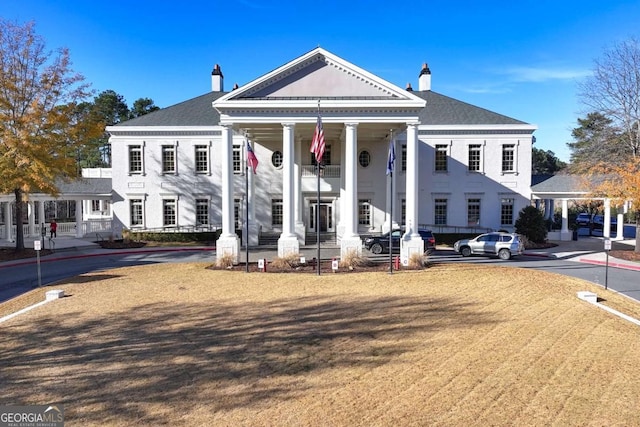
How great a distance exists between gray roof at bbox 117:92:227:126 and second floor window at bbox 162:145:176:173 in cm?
191

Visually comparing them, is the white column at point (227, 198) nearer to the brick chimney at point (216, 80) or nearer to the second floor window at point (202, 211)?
the second floor window at point (202, 211)

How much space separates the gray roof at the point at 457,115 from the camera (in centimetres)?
2961

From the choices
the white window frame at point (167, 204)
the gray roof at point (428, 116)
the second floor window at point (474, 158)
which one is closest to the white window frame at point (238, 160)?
the gray roof at point (428, 116)

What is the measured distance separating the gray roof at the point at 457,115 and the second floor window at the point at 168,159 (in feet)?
63.9

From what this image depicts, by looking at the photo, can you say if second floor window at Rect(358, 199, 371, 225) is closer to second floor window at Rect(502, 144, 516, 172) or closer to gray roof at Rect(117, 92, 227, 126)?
second floor window at Rect(502, 144, 516, 172)

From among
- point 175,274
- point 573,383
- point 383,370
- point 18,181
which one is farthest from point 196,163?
point 573,383

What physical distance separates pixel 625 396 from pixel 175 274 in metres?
15.9

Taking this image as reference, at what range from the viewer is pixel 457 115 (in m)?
30.4

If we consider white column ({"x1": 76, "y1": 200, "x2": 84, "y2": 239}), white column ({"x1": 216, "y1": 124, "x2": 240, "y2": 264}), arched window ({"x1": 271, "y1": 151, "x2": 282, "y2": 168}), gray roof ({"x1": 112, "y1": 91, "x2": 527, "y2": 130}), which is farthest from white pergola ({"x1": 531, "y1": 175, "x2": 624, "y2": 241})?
white column ({"x1": 76, "y1": 200, "x2": 84, "y2": 239})

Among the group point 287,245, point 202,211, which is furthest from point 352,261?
point 202,211

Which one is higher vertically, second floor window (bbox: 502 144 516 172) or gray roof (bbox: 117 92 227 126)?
gray roof (bbox: 117 92 227 126)

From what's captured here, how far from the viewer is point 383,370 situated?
7.30 meters

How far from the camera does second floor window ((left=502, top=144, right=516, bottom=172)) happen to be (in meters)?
29.5

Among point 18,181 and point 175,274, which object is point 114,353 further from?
point 18,181
